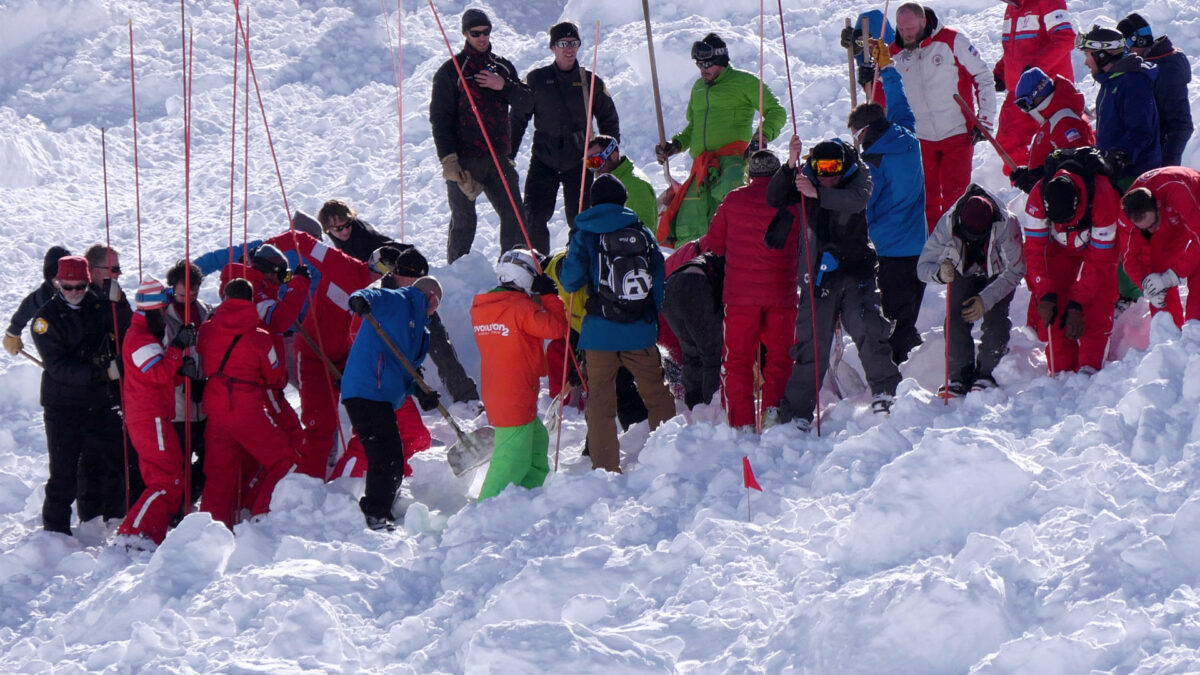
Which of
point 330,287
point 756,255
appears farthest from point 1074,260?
point 330,287

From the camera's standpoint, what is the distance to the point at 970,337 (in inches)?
293

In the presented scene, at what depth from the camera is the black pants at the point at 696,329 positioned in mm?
7812

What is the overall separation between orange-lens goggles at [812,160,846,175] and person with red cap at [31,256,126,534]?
440 cm

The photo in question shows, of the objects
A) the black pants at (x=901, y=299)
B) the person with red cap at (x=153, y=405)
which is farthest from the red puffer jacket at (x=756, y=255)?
the person with red cap at (x=153, y=405)

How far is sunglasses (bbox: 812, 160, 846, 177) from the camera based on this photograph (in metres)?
7.14

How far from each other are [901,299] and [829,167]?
52.2 inches

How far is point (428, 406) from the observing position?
7590 millimetres

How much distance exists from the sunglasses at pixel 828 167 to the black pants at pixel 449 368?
10.6 feet

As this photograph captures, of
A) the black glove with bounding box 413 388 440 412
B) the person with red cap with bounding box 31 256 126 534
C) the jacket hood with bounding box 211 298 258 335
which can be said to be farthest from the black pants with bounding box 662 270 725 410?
the person with red cap with bounding box 31 256 126 534

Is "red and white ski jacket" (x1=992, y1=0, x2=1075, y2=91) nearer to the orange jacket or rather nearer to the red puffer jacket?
the red puffer jacket

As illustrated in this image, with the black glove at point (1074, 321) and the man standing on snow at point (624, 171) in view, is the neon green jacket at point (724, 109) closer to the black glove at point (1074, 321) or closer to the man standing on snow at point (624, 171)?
the man standing on snow at point (624, 171)

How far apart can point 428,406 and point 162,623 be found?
217cm

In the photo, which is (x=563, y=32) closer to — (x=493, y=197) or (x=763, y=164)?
(x=493, y=197)

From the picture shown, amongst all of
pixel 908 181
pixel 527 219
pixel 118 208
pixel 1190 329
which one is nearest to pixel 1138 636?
pixel 1190 329
